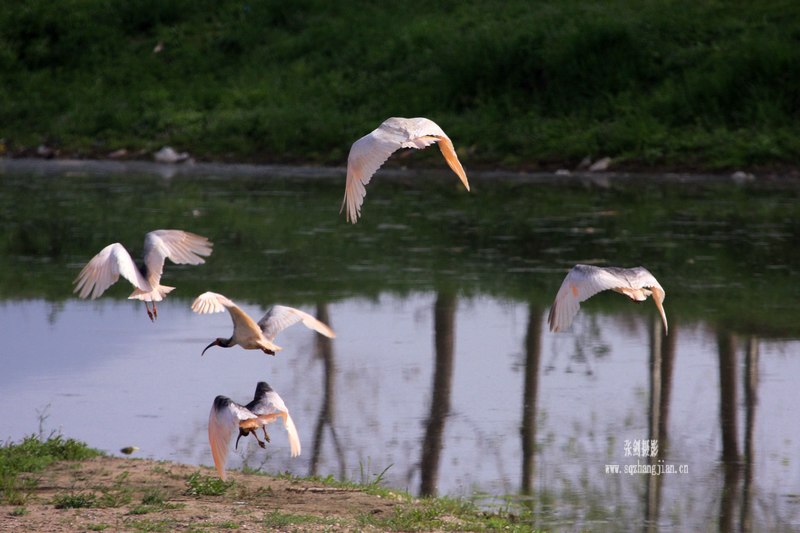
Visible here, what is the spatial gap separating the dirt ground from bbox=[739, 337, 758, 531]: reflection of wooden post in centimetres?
169

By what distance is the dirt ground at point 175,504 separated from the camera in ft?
18.4

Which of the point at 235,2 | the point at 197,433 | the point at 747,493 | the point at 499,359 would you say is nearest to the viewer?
the point at 747,493

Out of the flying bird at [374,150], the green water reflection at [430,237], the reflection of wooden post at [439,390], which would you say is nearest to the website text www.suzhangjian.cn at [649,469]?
the reflection of wooden post at [439,390]

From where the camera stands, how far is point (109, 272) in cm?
665

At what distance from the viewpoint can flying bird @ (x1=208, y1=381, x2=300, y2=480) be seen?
5867 mm

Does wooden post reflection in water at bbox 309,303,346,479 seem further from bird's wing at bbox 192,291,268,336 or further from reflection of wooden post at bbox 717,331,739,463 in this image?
reflection of wooden post at bbox 717,331,739,463

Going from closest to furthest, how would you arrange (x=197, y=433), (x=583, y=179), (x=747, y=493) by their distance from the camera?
(x=747, y=493) → (x=197, y=433) → (x=583, y=179)

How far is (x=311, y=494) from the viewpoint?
6.29 metres

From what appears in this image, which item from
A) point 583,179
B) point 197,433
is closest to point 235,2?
point 583,179

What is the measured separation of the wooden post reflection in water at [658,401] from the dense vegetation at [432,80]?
31.7 feet

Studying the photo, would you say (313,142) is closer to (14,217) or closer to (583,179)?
(583,179)

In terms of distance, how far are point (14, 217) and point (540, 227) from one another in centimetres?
653

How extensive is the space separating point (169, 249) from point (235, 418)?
4.40ft
